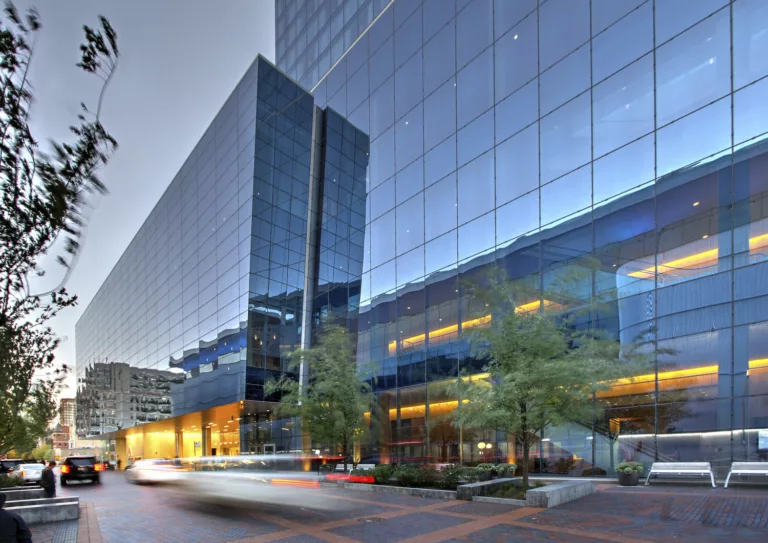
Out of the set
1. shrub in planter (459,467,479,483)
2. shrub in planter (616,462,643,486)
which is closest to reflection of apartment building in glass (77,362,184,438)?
shrub in planter (459,467,479,483)

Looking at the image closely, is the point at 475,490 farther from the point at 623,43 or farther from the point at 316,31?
the point at 316,31

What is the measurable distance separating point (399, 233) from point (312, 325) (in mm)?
13164

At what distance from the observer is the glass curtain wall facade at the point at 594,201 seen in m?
15.7

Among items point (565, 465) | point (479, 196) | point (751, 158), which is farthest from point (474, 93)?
point (565, 465)

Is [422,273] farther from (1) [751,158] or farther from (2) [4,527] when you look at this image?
(2) [4,527]

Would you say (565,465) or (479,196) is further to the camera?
(479,196)

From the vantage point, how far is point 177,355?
162 feet

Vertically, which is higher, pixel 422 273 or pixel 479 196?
pixel 479 196

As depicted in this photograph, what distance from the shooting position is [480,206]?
24516 millimetres

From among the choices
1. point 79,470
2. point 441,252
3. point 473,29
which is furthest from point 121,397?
point 473,29

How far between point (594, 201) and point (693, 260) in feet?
14.0

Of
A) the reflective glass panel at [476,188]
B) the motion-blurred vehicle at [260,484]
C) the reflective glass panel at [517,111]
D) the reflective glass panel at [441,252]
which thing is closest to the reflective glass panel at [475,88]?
the reflective glass panel at [517,111]

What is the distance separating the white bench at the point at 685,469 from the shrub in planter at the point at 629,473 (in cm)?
68

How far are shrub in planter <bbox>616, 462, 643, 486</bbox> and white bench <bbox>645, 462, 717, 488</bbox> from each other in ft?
2.25
